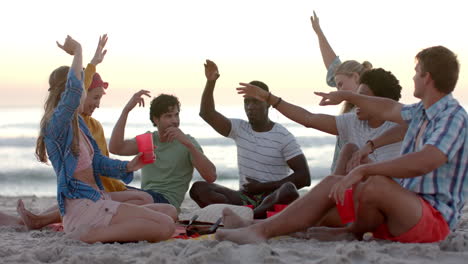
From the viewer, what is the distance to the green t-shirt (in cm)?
553

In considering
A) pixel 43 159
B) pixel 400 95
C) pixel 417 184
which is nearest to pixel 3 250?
pixel 43 159

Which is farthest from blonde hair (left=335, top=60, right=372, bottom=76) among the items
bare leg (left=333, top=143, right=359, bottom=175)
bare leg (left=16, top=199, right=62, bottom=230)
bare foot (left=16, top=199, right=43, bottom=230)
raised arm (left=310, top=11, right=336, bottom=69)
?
bare foot (left=16, top=199, right=43, bottom=230)

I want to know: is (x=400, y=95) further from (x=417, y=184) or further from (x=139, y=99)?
(x=139, y=99)

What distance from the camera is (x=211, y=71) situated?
549 centimetres

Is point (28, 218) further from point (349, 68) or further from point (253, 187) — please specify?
point (349, 68)

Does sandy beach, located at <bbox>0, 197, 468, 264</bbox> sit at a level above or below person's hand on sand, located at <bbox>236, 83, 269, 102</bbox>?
below

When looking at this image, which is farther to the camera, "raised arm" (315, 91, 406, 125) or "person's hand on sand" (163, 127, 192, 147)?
"person's hand on sand" (163, 127, 192, 147)

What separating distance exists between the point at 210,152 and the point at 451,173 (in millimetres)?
15256

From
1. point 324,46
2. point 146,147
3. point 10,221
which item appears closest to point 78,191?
point 146,147

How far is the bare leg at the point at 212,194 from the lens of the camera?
18.4 ft

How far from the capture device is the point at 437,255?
3416 millimetres

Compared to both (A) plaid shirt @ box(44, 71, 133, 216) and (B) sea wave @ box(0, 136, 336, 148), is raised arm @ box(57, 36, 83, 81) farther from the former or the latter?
(B) sea wave @ box(0, 136, 336, 148)

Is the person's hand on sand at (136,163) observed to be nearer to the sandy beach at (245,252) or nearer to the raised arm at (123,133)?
the sandy beach at (245,252)

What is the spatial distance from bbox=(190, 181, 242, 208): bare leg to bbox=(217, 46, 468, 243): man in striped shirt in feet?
5.58
